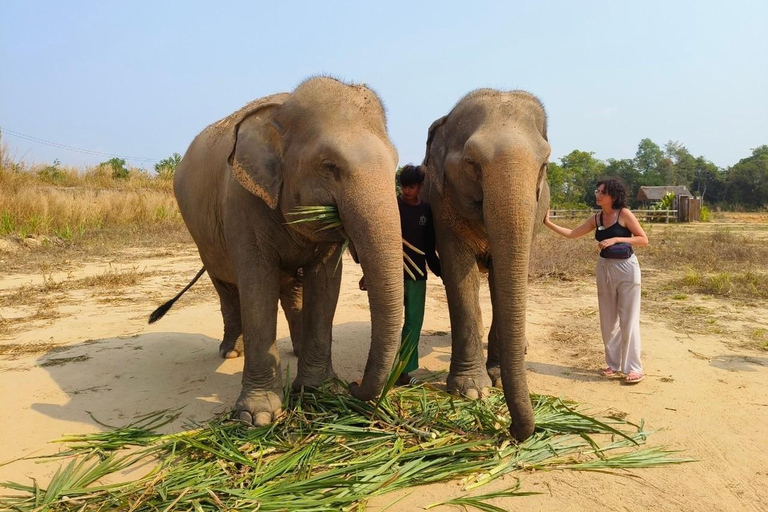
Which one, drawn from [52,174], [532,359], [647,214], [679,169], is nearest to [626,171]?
[679,169]

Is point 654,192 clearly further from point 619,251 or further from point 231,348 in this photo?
point 231,348

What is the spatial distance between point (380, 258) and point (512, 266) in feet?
2.71

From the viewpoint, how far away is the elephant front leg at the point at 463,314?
450 centimetres

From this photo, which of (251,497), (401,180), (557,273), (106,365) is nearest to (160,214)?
(557,273)

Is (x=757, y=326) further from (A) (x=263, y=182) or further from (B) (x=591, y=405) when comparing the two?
(A) (x=263, y=182)

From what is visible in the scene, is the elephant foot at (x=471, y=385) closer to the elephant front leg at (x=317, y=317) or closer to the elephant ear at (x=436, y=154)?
the elephant front leg at (x=317, y=317)

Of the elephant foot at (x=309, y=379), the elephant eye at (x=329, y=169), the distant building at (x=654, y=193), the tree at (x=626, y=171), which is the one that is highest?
the tree at (x=626, y=171)

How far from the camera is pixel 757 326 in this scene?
6672 mm

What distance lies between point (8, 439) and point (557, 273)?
8.70m

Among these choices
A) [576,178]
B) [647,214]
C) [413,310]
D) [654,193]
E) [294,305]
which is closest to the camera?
[413,310]

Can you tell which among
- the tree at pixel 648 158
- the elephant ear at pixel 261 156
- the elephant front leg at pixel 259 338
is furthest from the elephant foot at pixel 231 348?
the tree at pixel 648 158

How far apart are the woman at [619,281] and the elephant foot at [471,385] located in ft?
3.92

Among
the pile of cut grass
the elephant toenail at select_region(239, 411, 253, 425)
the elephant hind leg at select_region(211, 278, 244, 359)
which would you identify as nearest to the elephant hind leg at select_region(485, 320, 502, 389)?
the pile of cut grass

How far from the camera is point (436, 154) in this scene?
4.60m
